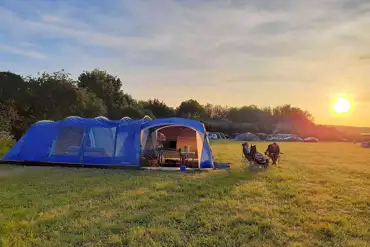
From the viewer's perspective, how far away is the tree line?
75.9 feet

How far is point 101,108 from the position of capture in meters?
28.8

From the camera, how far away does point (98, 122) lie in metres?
12.1

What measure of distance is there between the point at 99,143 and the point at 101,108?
17.5 meters

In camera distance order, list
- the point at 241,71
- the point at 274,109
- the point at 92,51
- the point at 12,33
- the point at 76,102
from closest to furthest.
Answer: the point at 12,33, the point at 92,51, the point at 241,71, the point at 76,102, the point at 274,109

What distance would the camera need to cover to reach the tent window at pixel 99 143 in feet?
38.3

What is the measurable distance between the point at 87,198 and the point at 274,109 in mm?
58777

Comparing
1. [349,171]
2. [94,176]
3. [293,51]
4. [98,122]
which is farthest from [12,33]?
[349,171]

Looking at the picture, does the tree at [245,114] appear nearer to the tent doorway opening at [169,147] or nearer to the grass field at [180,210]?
the tent doorway opening at [169,147]

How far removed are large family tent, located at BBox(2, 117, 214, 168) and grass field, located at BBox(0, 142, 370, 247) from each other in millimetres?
1624

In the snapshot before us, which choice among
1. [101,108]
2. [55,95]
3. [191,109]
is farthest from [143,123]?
[191,109]

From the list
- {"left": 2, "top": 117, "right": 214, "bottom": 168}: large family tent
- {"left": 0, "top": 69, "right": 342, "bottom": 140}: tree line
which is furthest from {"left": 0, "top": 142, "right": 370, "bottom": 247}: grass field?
{"left": 0, "top": 69, "right": 342, "bottom": 140}: tree line

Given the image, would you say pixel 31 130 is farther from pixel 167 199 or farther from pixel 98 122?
pixel 167 199

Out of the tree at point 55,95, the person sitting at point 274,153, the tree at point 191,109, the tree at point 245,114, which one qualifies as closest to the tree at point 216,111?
the tree at point 245,114

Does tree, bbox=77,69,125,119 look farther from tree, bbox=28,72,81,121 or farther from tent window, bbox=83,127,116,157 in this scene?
tent window, bbox=83,127,116,157
